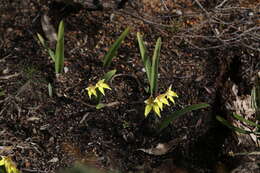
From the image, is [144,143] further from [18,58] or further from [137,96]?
[18,58]

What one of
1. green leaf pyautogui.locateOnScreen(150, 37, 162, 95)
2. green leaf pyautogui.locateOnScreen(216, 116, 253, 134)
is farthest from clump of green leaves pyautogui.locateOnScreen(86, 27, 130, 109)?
green leaf pyautogui.locateOnScreen(216, 116, 253, 134)

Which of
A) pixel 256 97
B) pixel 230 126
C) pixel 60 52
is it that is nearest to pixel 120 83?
pixel 60 52

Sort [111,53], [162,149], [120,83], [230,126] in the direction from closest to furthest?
[230,126]
[162,149]
[111,53]
[120,83]

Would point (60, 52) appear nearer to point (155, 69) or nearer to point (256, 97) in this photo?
point (155, 69)

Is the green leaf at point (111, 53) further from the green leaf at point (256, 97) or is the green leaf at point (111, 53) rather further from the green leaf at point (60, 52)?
the green leaf at point (256, 97)

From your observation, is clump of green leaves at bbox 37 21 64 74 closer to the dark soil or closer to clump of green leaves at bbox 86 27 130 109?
the dark soil

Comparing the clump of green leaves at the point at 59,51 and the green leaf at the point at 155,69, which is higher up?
the clump of green leaves at the point at 59,51

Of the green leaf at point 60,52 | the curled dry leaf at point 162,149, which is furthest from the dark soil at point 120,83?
the green leaf at point 60,52

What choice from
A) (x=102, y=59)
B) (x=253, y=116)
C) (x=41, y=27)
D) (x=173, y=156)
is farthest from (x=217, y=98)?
(x=41, y=27)
